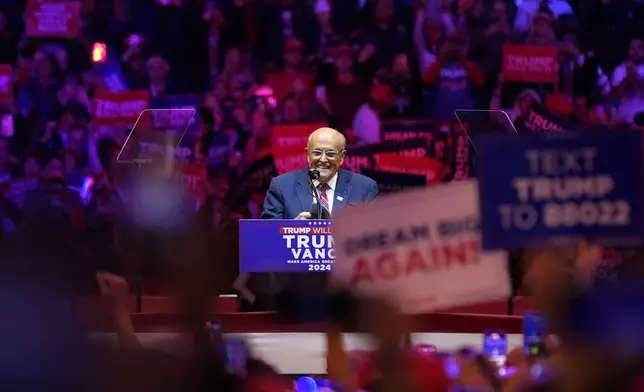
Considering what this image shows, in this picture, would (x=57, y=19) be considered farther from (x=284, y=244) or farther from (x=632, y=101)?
(x=284, y=244)

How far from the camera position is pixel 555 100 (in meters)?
8.52

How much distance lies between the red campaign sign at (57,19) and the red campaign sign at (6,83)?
0.61 meters

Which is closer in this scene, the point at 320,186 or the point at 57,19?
the point at 320,186

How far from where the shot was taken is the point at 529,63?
8.71 m

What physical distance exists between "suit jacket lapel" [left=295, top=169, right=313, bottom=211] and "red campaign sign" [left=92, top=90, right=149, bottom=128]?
409 centimetres

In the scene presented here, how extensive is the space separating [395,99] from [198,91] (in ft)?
5.87

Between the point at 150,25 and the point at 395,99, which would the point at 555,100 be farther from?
the point at 150,25

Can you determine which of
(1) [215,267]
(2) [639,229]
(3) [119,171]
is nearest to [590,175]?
(2) [639,229]

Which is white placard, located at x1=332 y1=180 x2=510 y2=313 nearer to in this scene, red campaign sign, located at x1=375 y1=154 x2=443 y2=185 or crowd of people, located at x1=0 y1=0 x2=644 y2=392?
red campaign sign, located at x1=375 y1=154 x2=443 y2=185

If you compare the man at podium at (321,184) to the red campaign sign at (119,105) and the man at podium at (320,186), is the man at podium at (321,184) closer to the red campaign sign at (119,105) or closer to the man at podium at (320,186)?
the man at podium at (320,186)

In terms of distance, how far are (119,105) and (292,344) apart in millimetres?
5934

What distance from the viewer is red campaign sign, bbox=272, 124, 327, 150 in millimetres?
7598

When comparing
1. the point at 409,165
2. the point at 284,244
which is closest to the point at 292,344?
the point at 284,244

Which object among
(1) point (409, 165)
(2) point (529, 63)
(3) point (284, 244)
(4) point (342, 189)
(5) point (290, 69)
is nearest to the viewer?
(3) point (284, 244)
